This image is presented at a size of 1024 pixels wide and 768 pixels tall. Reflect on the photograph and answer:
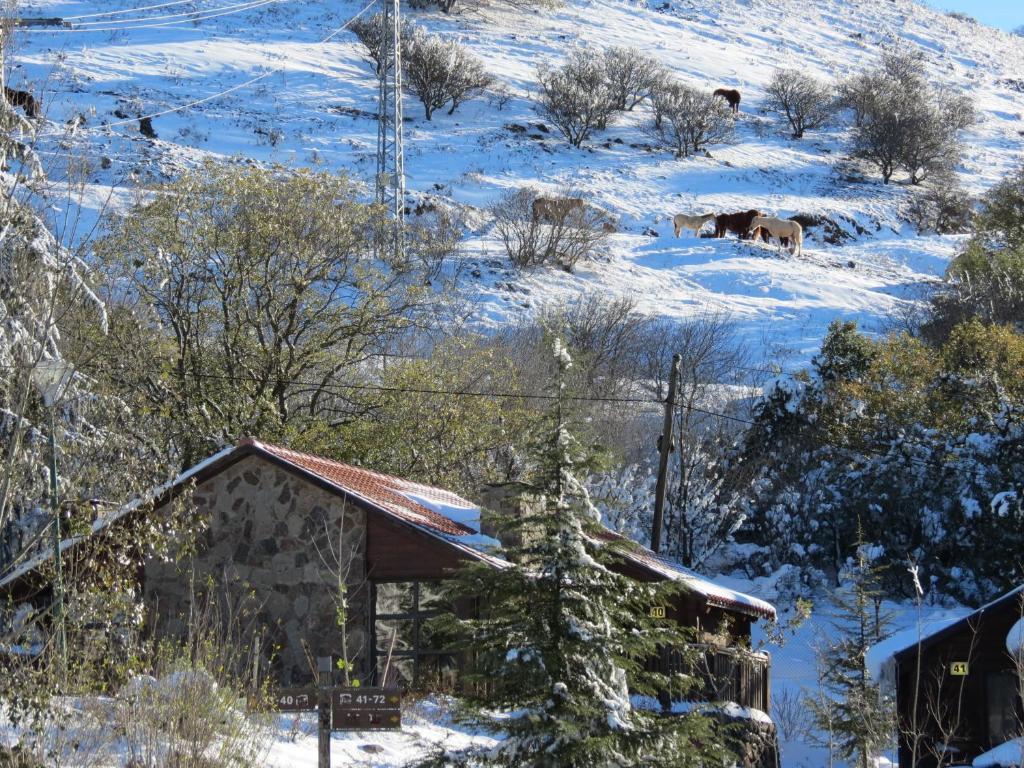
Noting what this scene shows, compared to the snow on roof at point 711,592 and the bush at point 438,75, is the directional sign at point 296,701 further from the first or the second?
the bush at point 438,75

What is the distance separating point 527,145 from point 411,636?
144 ft

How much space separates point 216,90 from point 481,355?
34.6 m

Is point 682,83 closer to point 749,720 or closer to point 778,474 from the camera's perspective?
point 778,474

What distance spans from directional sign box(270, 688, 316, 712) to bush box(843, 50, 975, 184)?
5796 centimetres

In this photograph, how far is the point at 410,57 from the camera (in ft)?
203

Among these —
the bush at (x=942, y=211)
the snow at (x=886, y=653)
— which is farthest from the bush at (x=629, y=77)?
the snow at (x=886, y=653)

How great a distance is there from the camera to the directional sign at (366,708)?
391 inches

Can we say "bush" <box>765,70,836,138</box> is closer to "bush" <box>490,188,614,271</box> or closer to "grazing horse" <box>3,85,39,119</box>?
"bush" <box>490,188,614,271</box>

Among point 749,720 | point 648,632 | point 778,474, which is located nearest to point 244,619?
point 749,720

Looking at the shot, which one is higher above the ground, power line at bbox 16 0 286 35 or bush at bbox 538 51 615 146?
power line at bbox 16 0 286 35

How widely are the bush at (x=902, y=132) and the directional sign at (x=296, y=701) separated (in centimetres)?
5796

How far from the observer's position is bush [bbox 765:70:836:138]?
6950 cm

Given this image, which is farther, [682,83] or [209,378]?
[682,83]

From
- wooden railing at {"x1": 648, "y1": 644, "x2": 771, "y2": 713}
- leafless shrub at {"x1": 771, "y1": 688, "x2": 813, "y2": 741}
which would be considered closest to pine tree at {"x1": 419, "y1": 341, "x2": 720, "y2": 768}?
wooden railing at {"x1": 648, "y1": 644, "x2": 771, "y2": 713}
